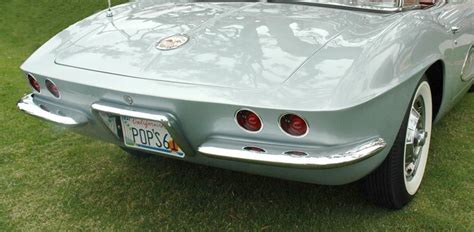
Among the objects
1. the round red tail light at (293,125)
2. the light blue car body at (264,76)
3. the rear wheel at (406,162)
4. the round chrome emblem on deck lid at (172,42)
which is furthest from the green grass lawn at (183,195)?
the round chrome emblem on deck lid at (172,42)

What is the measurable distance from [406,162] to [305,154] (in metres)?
0.97

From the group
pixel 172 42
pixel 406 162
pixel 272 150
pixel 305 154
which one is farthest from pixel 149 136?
pixel 406 162

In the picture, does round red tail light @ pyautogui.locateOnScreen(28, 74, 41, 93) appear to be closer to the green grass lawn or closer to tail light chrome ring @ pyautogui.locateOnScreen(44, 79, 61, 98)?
tail light chrome ring @ pyautogui.locateOnScreen(44, 79, 61, 98)

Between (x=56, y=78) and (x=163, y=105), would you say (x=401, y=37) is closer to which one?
(x=163, y=105)

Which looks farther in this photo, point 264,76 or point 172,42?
point 172,42

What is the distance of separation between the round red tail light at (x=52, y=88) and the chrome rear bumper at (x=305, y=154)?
3.23 ft

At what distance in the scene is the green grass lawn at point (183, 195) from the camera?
274 centimetres

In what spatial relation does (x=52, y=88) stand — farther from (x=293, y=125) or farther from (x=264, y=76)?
(x=293, y=125)

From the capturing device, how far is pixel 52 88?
2660 millimetres

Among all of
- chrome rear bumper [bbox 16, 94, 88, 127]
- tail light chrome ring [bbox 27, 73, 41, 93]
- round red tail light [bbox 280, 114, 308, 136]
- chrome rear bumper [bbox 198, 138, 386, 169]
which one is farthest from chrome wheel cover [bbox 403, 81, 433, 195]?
tail light chrome ring [bbox 27, 73, 41, 93]

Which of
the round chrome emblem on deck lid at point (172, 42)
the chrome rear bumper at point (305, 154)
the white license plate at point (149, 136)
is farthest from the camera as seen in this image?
the round chrome emblem on deck lid at point (172, 42)

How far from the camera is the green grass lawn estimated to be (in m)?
2.74

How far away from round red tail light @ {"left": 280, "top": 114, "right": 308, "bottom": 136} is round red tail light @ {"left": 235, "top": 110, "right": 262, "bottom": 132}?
0.10 m

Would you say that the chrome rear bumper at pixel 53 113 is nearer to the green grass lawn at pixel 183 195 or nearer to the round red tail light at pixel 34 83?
the round red tail light at pixel 34 83
